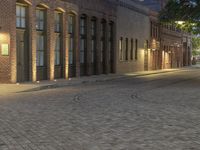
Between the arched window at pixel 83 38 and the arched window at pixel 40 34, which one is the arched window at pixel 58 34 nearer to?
the arched window at pixel 40 34

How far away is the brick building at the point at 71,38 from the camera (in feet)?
77.8

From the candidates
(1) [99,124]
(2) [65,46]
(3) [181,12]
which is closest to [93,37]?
(2) [65,46]

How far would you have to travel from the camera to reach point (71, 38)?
3100 centimetres

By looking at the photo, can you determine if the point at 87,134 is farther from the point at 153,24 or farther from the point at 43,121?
the point at 153,24

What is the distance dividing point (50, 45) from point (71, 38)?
3845 millimetres

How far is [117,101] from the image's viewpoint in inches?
612

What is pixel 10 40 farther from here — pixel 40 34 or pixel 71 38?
pixel 71 38

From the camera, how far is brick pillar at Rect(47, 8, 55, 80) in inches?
1071

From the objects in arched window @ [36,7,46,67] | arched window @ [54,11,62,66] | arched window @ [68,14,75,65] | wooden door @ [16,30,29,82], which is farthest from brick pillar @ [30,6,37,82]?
arched window @ [68,14,75,65]

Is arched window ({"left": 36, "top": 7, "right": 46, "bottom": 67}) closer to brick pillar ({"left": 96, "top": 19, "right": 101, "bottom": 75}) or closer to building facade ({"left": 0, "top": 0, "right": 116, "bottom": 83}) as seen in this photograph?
building facade ({"left": 0, "top": 0, "right": 116, "bottom": 83})

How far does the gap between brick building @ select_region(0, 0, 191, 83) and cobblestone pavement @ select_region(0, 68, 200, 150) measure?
29.7 feet

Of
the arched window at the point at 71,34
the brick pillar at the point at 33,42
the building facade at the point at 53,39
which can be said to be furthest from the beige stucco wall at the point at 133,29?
the brick pillar at the point at 33,42

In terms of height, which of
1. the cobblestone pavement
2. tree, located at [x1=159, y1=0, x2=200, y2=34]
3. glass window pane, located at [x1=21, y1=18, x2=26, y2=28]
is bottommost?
the cobblestone pavement

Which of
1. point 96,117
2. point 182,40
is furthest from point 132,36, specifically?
point 96,117
